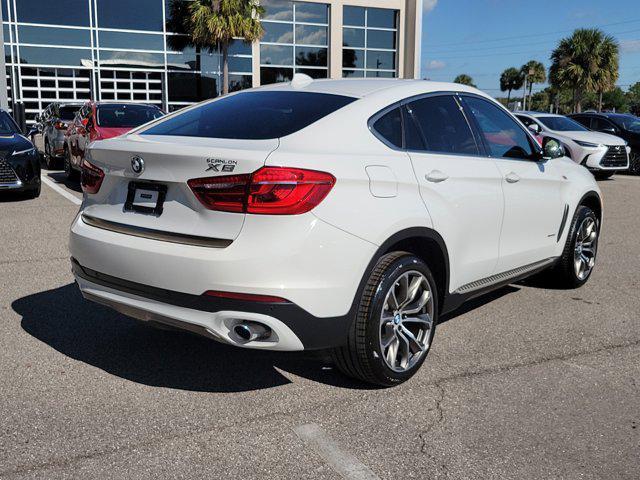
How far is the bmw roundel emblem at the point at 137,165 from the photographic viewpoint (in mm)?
3451

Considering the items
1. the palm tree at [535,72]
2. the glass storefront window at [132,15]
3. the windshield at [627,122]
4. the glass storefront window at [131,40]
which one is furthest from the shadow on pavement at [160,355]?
the palm tree at [535,72]

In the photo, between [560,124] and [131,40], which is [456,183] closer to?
[560,124]

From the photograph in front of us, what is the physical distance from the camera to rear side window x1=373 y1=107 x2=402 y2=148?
370cm

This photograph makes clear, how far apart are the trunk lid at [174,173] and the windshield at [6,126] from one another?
794cm

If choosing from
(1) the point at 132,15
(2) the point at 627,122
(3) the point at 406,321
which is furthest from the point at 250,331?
(1) the point at 132,15

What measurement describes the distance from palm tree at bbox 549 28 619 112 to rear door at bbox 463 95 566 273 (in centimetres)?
4041

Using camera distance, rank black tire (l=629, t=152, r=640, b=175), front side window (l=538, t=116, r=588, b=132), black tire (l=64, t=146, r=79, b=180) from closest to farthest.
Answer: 1. black tire (l=64, t=146, r=79, b=180)
2. front side window (l=538, t=116, r=588, b=132)
3. black tire (l=629, t=152, r=640, b=175)

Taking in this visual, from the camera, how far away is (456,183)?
4012mm

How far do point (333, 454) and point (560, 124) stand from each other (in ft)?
50.7

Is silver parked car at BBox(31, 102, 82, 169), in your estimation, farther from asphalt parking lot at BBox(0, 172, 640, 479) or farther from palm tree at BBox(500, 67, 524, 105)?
palm tree at BBox(500, 67, 524, 105)

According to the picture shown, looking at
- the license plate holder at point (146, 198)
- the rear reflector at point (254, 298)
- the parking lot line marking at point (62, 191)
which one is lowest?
the parking lot line marking at point (62, 191)

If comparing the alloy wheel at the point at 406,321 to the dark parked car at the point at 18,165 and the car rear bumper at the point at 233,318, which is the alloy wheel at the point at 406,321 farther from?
the dark parked car at the point at 18,165

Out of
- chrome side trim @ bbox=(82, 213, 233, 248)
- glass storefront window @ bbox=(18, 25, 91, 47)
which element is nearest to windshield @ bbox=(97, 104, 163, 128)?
chrome side trim @ bbox=(82, 213, 233, 248)

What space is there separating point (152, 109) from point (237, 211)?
10.9 metres
